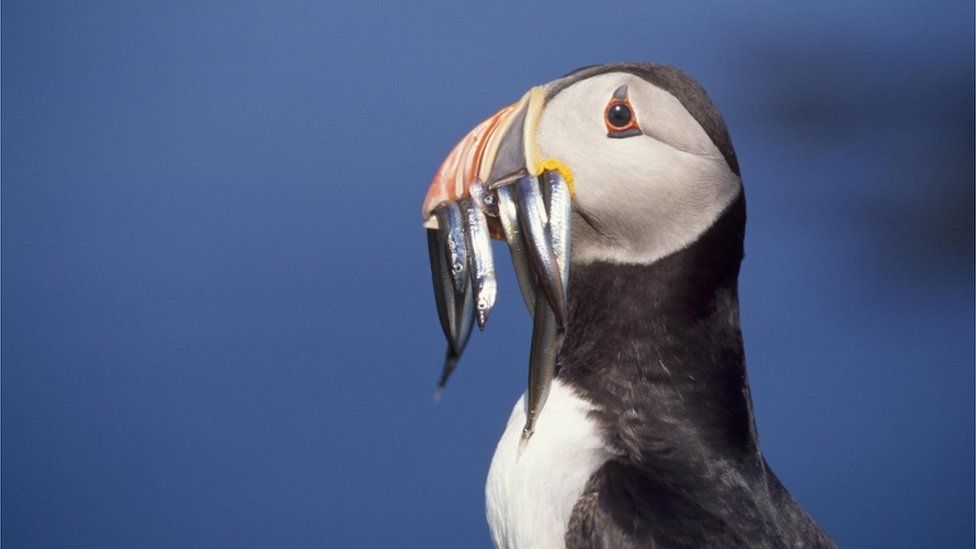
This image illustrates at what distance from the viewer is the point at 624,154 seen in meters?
1.16

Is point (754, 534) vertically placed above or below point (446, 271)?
below

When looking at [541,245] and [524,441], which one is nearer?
[541,245]

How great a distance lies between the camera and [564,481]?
47.0 inches

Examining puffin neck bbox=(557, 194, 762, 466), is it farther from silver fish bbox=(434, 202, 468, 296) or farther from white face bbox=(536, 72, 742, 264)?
silver fish bbox=(434, 202, 468, 296)

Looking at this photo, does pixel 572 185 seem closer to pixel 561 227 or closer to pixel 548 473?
pixel 561 227

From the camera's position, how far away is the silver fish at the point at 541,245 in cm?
113

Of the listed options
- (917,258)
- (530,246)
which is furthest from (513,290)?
(530,246)

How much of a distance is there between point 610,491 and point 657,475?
0.20 feet

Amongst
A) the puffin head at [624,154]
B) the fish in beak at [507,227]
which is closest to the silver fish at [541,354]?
the fish in beak at [507,227]

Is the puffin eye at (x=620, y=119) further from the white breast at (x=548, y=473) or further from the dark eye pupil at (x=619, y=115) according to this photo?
the white breast at (x=548, y=473)

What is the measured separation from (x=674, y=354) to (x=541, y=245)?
0.20 m

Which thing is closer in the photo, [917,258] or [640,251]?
[640,251]

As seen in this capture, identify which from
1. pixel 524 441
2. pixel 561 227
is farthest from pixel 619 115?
pixel 524 441

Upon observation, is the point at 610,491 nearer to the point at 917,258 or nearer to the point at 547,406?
the point at 547,406
